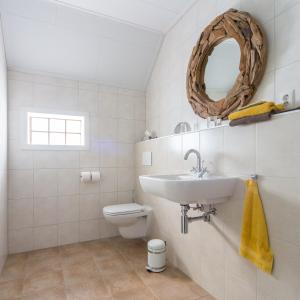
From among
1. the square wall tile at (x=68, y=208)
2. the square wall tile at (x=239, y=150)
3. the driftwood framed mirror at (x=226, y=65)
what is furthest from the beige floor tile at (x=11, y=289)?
the driftwood framed mirror at (x=226, y=65)

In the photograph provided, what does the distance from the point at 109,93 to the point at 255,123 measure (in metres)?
2.09

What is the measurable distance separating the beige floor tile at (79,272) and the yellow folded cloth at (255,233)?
136cm

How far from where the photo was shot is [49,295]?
5.39 feet

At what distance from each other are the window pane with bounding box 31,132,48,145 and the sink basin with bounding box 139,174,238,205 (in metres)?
1.80

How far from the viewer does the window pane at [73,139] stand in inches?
109

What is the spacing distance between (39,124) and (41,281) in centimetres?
170

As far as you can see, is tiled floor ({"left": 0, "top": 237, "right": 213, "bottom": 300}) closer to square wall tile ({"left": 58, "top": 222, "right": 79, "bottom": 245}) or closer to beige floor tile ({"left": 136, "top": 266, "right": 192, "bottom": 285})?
beige floor tile ({"left": 136, "top": 266, "right": 192, "bottom": 285})

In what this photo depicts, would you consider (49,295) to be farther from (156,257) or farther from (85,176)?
(85,176)

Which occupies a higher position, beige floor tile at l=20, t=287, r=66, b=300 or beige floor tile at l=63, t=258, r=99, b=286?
beige floor tile at l=20, t=287, r=66, b=300

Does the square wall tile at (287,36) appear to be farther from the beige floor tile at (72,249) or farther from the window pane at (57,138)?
the beige floor tile at (72,249)

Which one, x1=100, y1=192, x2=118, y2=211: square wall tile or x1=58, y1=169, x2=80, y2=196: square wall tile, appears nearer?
x1=58, y1=169, x2=80, y2=196: square wall tile

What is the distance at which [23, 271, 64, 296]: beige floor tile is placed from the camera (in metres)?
1.72

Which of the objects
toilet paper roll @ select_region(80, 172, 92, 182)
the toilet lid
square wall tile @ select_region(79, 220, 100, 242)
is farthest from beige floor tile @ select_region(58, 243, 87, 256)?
toilet paper roll @ select_region(80, 172, 92, 182)

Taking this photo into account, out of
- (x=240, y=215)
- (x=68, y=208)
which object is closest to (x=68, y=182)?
(x=68, y=208)
